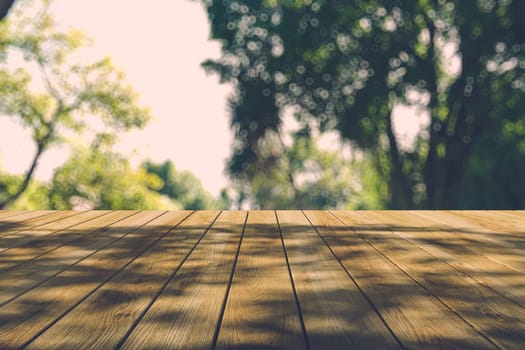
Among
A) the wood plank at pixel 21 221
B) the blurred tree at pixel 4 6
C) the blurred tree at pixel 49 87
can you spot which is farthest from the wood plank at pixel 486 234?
the blurred tree at pixel 49 87

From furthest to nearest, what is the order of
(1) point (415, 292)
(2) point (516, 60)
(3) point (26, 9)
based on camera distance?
(3) point (26, 9) < (2) point (516, 60) < (1) point (415, 292)

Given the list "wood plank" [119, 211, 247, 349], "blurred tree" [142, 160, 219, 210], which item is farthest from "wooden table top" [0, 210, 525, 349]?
"blurred tree" [142, 160, 219, 210]

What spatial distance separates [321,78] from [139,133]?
444 inches

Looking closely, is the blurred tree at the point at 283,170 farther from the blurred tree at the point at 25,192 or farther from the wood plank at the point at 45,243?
the wood plank at the point at 45,243

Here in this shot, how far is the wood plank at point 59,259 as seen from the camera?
93.3 inches

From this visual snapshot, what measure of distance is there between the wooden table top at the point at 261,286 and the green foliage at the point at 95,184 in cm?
1849

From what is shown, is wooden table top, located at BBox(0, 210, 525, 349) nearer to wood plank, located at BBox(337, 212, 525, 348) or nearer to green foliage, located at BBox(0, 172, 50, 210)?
wood plank, located at BBox(337, 212, 525, 348)

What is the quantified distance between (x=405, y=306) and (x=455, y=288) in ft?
1.30

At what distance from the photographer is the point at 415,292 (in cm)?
227

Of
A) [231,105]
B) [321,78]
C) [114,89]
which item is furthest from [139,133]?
[321,78]

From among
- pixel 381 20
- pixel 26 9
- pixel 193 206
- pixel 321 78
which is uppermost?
pixel 26 9

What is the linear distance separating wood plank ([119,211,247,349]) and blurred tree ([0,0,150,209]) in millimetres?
19542

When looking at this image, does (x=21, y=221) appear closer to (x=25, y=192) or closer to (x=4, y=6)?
(x=4, y=6)

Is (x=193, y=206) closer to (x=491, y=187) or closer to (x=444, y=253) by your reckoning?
(x=491, y=187)
